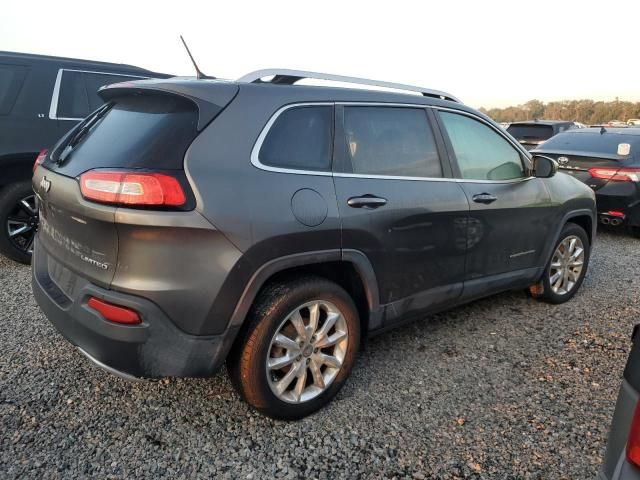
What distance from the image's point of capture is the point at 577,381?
307 cm

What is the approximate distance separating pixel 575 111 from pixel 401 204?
61496 mm

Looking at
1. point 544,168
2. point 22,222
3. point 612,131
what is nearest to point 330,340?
point 544,168

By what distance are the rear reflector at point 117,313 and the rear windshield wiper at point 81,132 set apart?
0.89m

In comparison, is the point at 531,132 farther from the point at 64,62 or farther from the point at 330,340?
the point at 330,340

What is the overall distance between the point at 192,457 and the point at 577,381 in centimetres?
233

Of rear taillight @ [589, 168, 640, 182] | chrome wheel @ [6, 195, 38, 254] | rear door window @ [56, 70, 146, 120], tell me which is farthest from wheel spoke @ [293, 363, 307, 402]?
rear taillight @ [589, 168, 640, 182]

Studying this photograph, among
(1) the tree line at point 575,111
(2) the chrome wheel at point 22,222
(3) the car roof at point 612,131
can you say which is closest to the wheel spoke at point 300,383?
(2) the chrome wheel at point 22,222

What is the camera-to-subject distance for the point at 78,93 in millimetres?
4934

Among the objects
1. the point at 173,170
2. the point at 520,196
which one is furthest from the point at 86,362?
the point at 520,196

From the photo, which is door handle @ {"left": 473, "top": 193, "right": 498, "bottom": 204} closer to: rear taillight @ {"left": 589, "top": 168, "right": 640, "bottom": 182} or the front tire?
the front tire

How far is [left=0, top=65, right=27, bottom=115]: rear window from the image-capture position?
Answer: 14.7 ft

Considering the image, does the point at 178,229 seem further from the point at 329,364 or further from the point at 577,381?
the point at 577,381

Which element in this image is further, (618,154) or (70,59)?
(618,154)

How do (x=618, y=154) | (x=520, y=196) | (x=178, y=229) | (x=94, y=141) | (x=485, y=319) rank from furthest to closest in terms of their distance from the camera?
1. (x=618, y=154)
2. (x=485, y=319)
3. (x=520, y=196)
4. (x=94, y=141)
5. (x=178, y=229)
